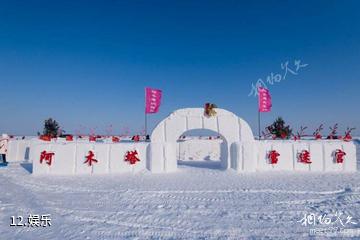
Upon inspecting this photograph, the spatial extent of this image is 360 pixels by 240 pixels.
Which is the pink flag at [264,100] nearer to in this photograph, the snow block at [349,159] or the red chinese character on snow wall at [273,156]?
the red chinese character on snow wall at [273,156]

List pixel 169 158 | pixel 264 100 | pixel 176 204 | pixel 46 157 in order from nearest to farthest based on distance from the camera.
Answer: pixel 176 204, pixel 46 157, pixel 169 158, pixel 264 100

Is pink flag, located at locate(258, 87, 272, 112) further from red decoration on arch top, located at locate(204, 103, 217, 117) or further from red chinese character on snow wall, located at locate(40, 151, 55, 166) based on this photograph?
red chinese character on snow wall, located at locate(40, 151, 55, 166)

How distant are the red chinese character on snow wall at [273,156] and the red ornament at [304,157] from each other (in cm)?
121

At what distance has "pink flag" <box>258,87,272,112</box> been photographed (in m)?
14.2

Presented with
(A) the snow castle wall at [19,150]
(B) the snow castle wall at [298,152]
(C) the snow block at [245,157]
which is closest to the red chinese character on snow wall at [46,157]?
(A) the snow castle wall at [19,150]

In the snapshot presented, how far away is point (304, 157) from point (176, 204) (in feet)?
27.4

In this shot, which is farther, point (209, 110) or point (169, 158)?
point (209, 110)

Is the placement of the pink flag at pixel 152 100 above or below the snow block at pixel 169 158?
above

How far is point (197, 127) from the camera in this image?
11758mm

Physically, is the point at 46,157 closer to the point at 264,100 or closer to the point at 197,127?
the point at 197,127

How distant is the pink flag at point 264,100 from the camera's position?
1417 cm

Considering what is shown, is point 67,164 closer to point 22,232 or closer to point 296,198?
point 22,232

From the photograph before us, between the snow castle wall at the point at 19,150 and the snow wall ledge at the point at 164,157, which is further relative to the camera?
the snow castle wall at the point at 19,150

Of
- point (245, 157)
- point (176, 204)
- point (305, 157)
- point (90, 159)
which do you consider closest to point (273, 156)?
point (245, 157)
